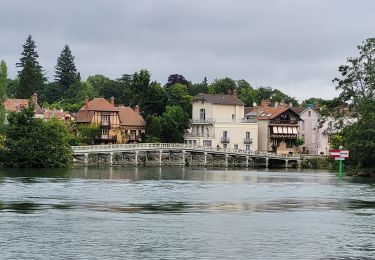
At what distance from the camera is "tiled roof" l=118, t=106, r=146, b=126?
14538 cm

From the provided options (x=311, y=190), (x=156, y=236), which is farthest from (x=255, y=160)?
(x=156, y=236)

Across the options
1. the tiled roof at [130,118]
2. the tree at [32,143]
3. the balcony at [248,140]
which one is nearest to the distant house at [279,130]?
the balcony at [248,140]

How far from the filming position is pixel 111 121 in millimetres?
143375

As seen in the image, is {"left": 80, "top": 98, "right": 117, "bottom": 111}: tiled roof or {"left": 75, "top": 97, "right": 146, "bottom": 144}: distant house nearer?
{"left": 75, "top": 97, "right": 146, "bottom": 144}: distant house

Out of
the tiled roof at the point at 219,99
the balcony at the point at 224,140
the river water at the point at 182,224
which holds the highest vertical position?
the tiled roof at the point at 219,99

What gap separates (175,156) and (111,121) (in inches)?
571

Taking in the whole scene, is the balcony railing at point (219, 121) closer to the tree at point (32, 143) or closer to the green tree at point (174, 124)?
the green tree at point (174, 124)

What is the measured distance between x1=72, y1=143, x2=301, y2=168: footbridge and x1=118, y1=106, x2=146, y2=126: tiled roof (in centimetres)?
1170

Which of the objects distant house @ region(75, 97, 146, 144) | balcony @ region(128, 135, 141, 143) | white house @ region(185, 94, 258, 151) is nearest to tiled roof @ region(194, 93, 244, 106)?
white house @ region(185, 94, 258, 151)

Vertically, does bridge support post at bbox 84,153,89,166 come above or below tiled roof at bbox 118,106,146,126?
below

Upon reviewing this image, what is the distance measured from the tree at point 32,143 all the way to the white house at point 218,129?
43.6m

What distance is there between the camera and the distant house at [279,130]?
5876 inches

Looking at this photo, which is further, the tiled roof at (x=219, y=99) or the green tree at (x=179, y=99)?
the green tree at (x=179, y=99)

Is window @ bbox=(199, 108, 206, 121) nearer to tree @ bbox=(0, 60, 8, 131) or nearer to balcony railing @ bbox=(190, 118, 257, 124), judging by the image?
balcony railing @ bbox=(190, 118, 257, 124)
